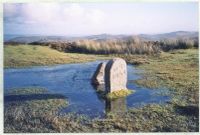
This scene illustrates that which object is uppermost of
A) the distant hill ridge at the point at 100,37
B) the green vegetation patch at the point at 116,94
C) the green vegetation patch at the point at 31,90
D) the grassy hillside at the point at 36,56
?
the distant hill ridge at the point at 100,37

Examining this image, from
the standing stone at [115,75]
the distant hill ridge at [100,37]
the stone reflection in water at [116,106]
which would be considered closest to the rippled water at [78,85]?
the stone reflection in water at [116,106]

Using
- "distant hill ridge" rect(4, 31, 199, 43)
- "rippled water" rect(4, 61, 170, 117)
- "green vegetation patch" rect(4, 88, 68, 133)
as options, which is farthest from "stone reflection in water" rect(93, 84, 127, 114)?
"distant hill ridge" rect(4, 31, 199, 43)

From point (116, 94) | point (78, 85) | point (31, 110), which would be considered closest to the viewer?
point (31, 110)

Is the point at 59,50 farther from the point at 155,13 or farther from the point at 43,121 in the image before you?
the point at 155,13

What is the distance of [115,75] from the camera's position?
194 inches

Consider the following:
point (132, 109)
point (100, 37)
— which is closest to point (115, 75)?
point (132, 109)

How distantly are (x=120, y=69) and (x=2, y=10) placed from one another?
1.68 metres

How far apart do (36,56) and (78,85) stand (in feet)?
Answer: 2.26

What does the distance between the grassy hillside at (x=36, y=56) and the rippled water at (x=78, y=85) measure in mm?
73

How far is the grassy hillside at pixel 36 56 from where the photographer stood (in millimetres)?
4982

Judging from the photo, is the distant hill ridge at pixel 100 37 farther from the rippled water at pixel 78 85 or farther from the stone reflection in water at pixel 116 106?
the stone reflection in water at pixel 116 106

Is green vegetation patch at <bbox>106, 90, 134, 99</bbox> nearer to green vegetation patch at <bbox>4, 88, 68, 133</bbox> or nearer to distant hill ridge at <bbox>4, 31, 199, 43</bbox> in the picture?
green vegetation patch at <bbox>4, 88, 68, 133</bbox>

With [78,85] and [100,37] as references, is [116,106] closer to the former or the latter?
[78,85]

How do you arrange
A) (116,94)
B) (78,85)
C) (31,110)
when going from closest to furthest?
(31,110)
(116,94)
(78,85)
